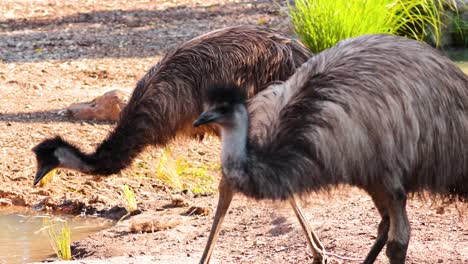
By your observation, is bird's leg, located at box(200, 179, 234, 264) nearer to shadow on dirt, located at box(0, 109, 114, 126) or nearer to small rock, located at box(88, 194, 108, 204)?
small rock, located at box(88, 194, 108, 204)

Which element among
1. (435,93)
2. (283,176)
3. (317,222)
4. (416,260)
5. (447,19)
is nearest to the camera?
(283,176)

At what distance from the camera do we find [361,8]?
30.8 ft

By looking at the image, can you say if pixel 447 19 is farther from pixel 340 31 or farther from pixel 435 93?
pixel 435 93

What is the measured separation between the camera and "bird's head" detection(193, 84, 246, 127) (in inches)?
196

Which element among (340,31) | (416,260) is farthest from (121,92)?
(416,260)

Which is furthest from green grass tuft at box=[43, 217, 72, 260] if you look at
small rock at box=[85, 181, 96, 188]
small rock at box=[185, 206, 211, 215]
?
small rock at box=[185, 206, 211, 215]

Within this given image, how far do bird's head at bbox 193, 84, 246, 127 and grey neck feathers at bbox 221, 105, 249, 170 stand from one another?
0.02m

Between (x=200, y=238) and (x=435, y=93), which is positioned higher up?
(x=435, y=93)

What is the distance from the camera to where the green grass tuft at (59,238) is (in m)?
6.89

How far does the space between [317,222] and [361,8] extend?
2918mm

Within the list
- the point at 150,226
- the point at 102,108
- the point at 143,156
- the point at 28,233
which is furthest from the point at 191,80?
the point at 102,108

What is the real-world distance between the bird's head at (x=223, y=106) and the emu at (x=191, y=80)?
1.30 meters

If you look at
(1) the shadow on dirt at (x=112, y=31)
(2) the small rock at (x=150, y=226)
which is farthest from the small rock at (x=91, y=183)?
(1) the shadow on dirt at (x=112, y=31)

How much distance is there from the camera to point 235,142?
4.95 meters
